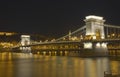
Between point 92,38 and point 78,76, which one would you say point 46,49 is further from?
point 78,76

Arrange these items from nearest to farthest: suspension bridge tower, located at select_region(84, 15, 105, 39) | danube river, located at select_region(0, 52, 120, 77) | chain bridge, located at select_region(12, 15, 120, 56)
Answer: danube river, located at select_region(0, 52, 120, 77)
chain bridge, located at select_region(12, 15, 120, 56)
suspension bridge tower, located at select_region(84, 15, 105, 39)

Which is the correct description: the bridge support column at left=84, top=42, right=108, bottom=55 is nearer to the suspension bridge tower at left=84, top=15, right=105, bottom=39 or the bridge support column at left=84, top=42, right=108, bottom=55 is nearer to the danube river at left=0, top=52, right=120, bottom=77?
the suspension bridge tower at left=84, top=15, right=105, bottom=39

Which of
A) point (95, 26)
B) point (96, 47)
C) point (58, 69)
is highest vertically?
point (95, 26)

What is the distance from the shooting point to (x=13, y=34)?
89750mm

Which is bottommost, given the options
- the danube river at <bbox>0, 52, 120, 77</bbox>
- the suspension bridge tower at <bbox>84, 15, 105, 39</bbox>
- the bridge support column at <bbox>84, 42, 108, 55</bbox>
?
the danube river at <bbox>0, 52, 120, 77</bbox>

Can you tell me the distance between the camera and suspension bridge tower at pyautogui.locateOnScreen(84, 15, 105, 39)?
48.0 meters

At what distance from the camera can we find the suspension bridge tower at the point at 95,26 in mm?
48031

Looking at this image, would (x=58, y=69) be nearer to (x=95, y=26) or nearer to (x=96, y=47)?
(x=96, y=47)

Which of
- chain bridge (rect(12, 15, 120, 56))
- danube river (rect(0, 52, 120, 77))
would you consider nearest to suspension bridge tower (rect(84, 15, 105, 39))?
chain bridge (rect(12, 15, 120, 56))

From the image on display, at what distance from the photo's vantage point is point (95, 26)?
48.5 meters

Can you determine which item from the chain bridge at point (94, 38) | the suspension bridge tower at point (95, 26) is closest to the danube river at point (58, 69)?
the chain bridge at point (94, 38)

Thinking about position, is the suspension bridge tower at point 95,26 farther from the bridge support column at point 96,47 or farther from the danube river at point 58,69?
the danube river at point 58,69

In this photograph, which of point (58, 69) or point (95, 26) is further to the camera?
point (95, 26)

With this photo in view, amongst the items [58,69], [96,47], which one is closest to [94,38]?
[96,47]
